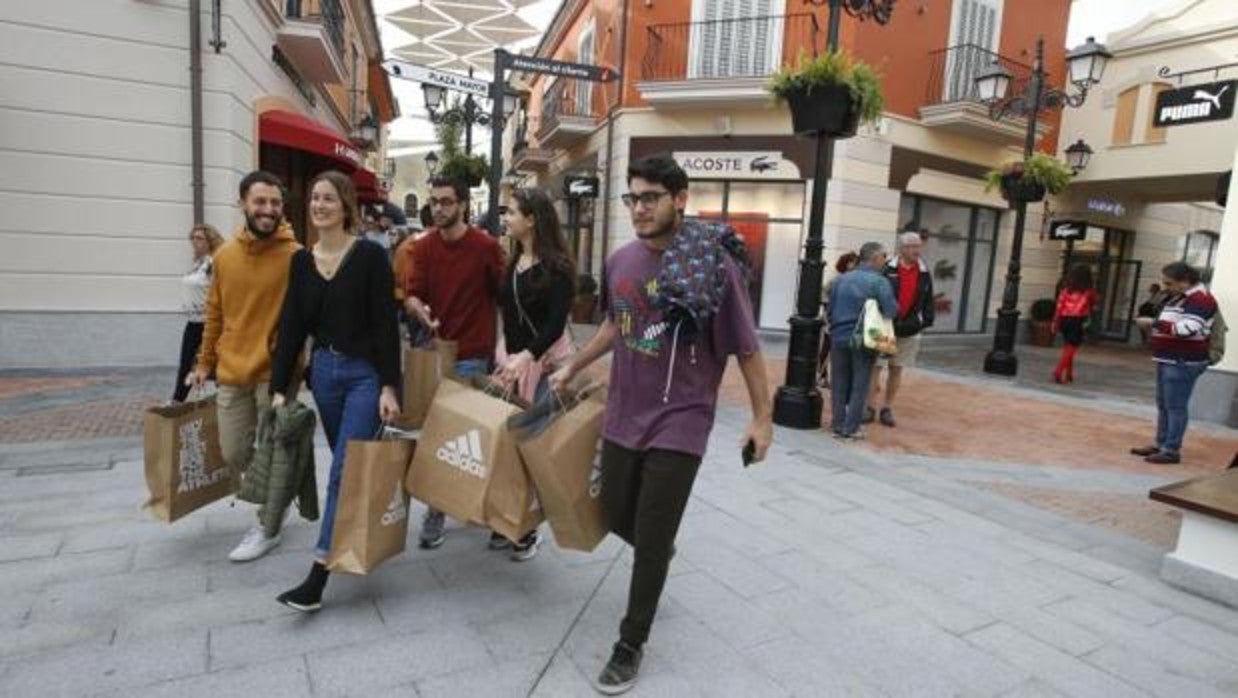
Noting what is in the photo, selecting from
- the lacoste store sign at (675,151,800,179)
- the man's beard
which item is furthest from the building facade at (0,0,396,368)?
the lacoste store sign at (675,151,800,179)

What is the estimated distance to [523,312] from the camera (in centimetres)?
354

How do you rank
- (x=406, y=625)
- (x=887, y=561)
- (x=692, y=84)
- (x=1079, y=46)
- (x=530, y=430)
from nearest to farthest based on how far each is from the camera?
(x=530, y=430)
(x=406, y=625)
(x=887, y=561)
(x=1079, y=46)
(x=692, y=84)

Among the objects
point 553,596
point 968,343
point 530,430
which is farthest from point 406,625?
point 968,343

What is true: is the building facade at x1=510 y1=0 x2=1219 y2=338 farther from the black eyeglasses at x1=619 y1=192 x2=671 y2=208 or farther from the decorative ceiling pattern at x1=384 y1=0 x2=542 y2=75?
the black eyeglasses at x1=619 y1=192 x2=671 y2=208

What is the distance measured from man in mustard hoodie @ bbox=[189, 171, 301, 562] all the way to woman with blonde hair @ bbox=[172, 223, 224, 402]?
2659 mm

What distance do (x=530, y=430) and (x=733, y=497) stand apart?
2.44 m

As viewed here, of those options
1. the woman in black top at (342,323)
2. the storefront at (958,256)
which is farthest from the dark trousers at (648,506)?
the storefront at (958,256)

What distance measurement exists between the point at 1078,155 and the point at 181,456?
17018mm

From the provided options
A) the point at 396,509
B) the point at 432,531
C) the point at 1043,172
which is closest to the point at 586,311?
the point at 1043,172

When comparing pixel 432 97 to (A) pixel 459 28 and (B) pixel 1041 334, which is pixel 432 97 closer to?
(B) pixel 1041 334

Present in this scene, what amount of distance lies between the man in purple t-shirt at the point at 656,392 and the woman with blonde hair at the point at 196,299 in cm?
438

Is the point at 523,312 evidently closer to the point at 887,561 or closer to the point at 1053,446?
the point at 887,561

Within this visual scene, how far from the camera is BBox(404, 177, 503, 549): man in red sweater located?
12.2 ft

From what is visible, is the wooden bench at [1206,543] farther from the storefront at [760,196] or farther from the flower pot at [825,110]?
the storefront at [760,196]
